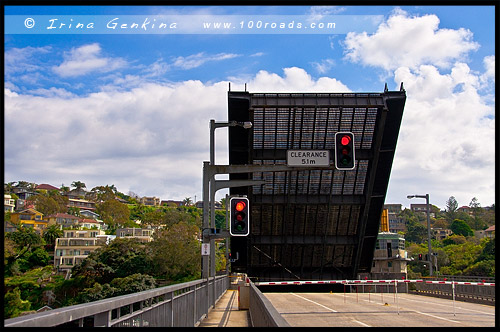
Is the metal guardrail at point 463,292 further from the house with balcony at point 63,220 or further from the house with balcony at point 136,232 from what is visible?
the house with balcony at point 63,220

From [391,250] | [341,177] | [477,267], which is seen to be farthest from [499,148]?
[477,267]

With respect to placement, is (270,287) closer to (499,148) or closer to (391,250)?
(391,250)

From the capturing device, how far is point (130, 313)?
5594 mm

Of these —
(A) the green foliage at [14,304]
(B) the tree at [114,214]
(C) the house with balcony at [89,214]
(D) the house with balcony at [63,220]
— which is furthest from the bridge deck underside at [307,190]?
(C) the house with balcony at [89,214]

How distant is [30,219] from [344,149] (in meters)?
126

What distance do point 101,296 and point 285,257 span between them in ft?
129

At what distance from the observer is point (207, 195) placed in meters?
14.2

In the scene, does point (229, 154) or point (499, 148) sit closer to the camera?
point (499, 148)

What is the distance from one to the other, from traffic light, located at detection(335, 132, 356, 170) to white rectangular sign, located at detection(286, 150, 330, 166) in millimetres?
280

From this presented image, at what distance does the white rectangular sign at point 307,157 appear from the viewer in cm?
1225

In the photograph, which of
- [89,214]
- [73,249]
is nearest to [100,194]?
[89,214]

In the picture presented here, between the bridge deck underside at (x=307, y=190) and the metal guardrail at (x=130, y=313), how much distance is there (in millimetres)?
14721

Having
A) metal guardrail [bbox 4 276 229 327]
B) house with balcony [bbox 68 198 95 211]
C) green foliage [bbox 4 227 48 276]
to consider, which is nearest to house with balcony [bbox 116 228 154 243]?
green foliage [bbox 4 227 48 276]

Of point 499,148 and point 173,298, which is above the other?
point 499,148
